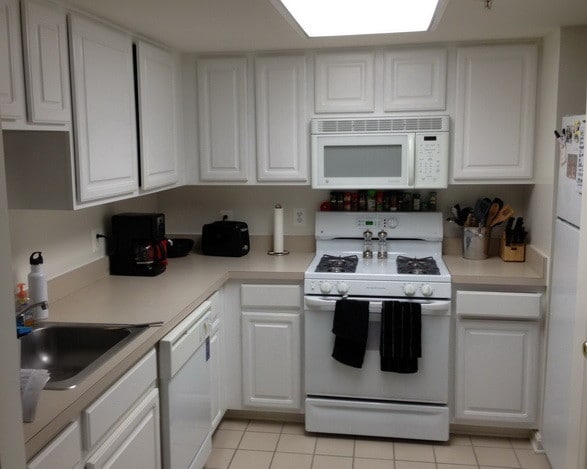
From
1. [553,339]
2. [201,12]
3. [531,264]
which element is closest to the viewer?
[201,12]

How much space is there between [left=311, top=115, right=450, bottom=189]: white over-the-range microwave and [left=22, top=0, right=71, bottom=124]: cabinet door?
148cm

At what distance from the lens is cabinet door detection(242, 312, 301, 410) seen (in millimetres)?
3160

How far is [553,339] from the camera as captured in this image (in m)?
2.79

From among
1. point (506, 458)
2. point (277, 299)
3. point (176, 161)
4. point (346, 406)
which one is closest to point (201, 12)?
point (176, 161)

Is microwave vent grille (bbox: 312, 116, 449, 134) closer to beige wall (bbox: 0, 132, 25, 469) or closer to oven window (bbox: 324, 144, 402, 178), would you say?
oven window (bbox: 324, 144, 402, 178)

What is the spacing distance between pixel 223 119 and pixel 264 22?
0.86m

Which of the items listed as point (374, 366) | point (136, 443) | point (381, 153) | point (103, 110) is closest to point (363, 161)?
point (381, 153)

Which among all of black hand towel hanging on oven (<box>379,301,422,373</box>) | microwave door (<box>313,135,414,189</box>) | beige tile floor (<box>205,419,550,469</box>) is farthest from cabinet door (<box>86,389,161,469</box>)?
microwave door (<box>313,135,414,189</box>)

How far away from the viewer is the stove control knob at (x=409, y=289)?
296 centimetres

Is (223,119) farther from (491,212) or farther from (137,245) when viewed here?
(491,212)

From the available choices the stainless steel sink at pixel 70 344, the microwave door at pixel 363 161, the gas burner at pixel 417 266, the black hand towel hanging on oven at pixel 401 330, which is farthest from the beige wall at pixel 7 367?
the microwave door at pixel 363 161

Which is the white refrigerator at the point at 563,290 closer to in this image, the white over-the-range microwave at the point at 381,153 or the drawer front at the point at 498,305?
the drawer front at the point at 498,305

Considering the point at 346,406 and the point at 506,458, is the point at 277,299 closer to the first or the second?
the point at 346,406

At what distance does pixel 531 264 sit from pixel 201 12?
6.92 ft
